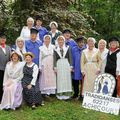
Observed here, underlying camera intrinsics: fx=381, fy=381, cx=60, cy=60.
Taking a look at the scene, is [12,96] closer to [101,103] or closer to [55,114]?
[55,114]

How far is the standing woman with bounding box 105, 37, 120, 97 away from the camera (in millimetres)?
8664

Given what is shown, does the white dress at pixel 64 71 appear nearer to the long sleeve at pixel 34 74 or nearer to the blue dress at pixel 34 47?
the blue dress at pixel 34 47

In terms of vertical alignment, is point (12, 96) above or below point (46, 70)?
below

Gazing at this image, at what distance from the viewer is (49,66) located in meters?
9.23

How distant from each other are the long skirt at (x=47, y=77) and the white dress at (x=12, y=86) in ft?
2.15

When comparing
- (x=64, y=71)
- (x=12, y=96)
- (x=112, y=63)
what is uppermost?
(x=112, y=63)

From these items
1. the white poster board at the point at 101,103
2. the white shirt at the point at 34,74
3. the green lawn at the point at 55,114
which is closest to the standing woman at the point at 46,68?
the white shirt at the point at 34,74

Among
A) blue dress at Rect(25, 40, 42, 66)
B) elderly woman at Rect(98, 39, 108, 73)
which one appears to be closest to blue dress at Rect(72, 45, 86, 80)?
elderly woman at Rect(98, 39, 108, 73)

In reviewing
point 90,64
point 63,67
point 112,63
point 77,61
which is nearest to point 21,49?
point 63,67

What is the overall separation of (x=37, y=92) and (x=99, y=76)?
1.49 metres

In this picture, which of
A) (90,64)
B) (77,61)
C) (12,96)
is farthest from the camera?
(77,61)

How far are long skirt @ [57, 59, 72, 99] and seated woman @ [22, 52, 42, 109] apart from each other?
68cm

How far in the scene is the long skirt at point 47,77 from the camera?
30.2ft

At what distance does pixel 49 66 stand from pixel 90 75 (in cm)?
101
